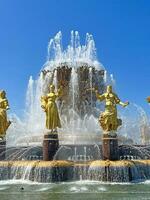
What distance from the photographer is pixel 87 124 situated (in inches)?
1118

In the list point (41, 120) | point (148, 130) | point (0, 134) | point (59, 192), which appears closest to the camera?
point (59, 192)

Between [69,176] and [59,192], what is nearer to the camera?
[59,192]

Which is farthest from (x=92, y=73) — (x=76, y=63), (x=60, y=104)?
(x=60, y=104)

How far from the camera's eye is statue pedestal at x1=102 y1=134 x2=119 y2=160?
20.9 m

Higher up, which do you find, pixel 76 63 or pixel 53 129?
pixel 76 63

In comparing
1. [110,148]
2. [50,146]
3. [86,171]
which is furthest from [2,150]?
[110,148]

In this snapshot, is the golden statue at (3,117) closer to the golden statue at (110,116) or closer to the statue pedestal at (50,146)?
the statue pedestal at (50,146)

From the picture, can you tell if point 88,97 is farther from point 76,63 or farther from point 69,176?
point 69,176

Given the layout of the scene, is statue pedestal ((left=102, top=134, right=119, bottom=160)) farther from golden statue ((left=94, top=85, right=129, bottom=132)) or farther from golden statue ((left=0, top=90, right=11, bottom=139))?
golden statue ((left=0, top=90, right=11, bottom=139))

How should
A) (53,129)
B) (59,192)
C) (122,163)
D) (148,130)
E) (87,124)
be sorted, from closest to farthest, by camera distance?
(59,192)
(122,163)
(53,129)
(87,124)
(148,130)

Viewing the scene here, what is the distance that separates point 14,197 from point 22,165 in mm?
6098

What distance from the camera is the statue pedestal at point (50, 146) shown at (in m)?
21.3

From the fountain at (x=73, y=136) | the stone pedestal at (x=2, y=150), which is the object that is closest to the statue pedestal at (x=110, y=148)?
the fountain at (x=73, y=136)

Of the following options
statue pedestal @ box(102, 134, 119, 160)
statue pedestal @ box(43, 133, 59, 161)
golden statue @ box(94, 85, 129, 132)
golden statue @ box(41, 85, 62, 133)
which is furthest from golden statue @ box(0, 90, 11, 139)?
statue pedestal @ box(102, 134, 119, 160)
